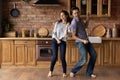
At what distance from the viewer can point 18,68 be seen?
651 cm

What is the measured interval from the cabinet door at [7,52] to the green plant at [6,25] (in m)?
0.59

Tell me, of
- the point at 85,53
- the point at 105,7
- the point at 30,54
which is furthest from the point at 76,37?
the point at 105,7

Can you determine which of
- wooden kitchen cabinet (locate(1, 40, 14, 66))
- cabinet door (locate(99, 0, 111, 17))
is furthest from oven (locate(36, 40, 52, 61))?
cabinet door (locate(99, 0, 111, 17))

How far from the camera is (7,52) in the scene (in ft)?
21.7

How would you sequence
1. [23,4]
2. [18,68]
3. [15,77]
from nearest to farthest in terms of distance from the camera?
[15,77] < [18,68] < [23,4]

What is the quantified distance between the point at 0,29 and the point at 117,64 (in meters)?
3.15

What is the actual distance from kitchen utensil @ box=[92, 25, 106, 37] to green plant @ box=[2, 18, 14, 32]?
7.36 ft

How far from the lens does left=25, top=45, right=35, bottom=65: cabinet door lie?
21.7 feet

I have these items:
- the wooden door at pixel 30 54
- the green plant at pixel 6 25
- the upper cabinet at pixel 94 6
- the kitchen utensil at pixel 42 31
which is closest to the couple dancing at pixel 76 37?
the wooden door at pixel 30 54

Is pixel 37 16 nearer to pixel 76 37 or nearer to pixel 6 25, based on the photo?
pixel 6 25

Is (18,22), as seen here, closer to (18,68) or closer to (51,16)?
(51,16)

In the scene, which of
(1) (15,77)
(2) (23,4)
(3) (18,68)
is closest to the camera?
(1) (15,77)

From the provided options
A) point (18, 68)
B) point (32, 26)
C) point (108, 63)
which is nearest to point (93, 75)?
point (108, 63)

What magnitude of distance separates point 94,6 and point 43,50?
1.76 meters
